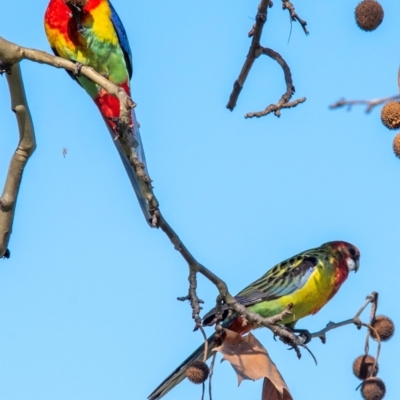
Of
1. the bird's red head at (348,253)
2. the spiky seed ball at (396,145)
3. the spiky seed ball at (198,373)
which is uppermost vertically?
the bird's red head at (348,253)

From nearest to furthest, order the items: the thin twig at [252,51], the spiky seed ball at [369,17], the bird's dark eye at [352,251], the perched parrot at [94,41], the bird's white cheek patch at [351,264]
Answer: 1. the spiky seed ball at [369,17]
2. the thin twig at [252,51]
3. the perched parrot at [94,41]
4. the bird's white cheek patch at [351,264]
5. the bird's dark eye at [352,251]

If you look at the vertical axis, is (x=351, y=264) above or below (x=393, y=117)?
above

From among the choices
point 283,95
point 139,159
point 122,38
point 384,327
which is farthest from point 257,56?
point 122,38

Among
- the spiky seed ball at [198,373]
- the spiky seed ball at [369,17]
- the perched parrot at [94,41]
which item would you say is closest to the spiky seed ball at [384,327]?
the spiky seed ball at [198,373]

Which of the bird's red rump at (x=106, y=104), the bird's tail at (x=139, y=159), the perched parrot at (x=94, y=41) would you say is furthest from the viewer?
the bird's red rump at (x=106, y=104)

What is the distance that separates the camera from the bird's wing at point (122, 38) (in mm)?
6031

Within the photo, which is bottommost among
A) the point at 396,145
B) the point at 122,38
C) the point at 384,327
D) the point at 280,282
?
the point at 384,327

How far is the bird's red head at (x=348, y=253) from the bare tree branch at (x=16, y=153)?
403 cm

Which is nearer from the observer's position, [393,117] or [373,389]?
[393,117]

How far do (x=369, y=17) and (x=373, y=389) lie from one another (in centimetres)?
180

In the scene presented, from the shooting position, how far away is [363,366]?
394cm

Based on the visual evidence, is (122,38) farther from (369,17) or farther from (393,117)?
(393,117)

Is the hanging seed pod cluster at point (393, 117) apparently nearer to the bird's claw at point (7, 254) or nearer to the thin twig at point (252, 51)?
the thin twig at point (252, 51)

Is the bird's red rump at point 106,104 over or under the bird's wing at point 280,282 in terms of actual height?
over
